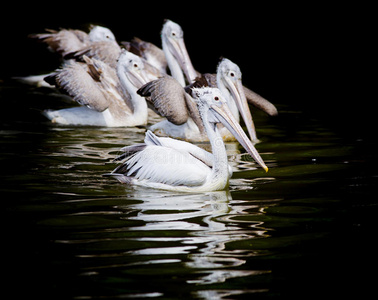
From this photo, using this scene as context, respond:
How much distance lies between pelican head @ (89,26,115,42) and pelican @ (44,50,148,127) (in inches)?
74.3

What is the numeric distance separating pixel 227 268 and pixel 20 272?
0.92 meters

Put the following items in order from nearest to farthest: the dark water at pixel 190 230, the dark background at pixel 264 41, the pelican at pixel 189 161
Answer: the dark water at pixel 190 230 < the pelican at pixel 189 161 < the dark background at pixel 264 41

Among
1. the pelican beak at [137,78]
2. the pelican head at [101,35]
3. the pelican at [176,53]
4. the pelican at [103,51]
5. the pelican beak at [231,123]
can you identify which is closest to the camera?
the pelican beak at [231,123]

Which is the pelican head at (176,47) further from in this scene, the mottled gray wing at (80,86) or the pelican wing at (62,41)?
the mottled gray wing at (80,86)

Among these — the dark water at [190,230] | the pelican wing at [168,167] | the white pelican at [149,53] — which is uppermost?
the white pelican at [149,53]

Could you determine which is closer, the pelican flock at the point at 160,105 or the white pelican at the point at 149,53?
the pelican flock at the point at 160,105

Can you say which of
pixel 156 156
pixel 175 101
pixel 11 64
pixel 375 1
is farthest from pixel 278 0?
pixel 156 156

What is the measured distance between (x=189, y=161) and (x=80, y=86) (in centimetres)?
322

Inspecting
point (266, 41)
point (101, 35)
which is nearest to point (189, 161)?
point (101, 35)

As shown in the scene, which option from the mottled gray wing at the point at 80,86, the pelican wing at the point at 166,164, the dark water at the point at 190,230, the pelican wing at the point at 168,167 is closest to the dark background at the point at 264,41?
the mottled gray wing at the point at 80,86

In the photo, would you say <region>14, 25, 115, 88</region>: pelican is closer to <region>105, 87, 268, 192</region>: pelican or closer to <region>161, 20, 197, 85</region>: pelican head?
<region>161, 20, 197, 85</region>: pelican head

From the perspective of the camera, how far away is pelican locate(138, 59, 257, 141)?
7102mm

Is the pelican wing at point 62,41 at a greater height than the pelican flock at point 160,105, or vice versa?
the pelican wing at point 62,41

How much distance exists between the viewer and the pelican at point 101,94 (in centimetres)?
782
